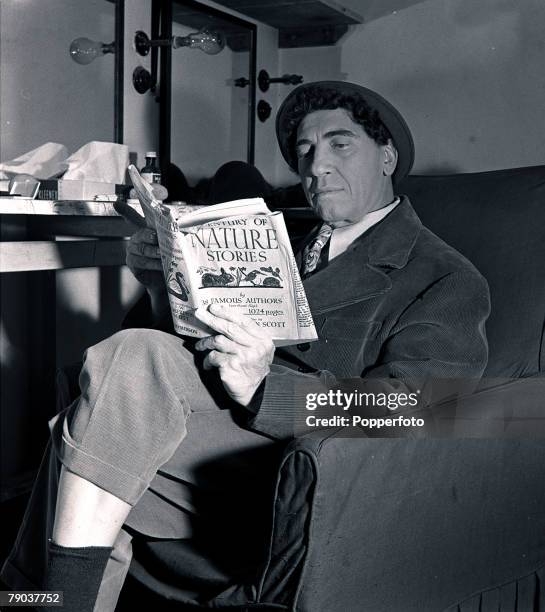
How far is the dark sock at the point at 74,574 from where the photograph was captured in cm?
97

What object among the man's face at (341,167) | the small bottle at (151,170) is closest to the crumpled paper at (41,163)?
the small bottle at (151,170)

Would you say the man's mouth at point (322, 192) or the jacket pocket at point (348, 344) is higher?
the man's mouth at point (322, 192)

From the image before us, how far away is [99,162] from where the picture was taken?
2008 mm

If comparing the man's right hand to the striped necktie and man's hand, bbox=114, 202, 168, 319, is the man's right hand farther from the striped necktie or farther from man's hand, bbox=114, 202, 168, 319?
the striped necktie

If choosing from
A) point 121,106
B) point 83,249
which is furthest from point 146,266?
point 121,106

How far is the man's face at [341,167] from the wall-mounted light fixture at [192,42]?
3.41 feet

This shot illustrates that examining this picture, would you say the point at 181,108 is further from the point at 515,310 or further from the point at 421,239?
the point at 515,310

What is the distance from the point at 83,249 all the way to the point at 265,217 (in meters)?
0.97

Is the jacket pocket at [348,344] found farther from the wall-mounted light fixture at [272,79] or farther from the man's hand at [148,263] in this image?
the wall-mounted light fixture at [272,79]

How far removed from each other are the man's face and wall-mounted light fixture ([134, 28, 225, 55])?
1.04 metres

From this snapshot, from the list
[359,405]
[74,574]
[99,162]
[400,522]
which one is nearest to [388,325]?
[359,405]

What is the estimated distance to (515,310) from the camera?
1.31 m

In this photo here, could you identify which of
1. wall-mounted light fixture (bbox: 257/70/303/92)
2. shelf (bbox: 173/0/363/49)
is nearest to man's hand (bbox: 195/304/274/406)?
shelf (bbox: 173/0/363/49)

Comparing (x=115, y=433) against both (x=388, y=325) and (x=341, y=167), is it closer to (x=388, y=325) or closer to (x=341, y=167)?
(x=388, y=325)
